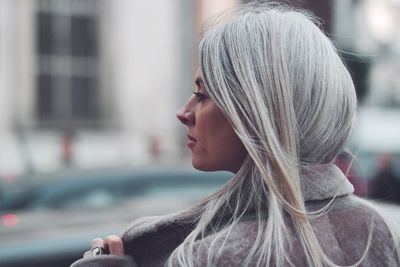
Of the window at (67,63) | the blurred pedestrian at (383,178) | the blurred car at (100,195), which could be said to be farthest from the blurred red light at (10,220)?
the window at (67,63)

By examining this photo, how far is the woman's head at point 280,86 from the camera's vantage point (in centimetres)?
245

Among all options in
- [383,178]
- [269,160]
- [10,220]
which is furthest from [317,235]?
[383,178]

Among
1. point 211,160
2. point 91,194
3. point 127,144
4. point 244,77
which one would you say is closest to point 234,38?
point 244,77

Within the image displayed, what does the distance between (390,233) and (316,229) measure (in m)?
0.19

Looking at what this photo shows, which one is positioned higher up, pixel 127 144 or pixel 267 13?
pixel 267 13

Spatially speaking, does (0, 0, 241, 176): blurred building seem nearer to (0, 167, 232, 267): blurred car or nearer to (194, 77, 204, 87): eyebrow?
(0, 167, 232, 267): blurred car

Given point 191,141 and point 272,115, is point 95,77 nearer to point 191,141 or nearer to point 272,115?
point 191,141

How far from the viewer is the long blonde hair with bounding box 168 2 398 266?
2.45 m

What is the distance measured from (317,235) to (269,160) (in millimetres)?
203

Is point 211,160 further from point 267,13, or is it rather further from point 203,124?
point 267,13

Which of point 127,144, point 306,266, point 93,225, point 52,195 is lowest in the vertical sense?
point 127,144

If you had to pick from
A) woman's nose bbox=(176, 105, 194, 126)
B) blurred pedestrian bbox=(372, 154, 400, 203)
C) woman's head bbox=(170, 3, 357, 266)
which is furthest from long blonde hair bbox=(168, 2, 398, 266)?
blurred pedestrian bbox=(372, 154, 400, 203)

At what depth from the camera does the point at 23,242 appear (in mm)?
4734

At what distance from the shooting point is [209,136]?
8.41ft
